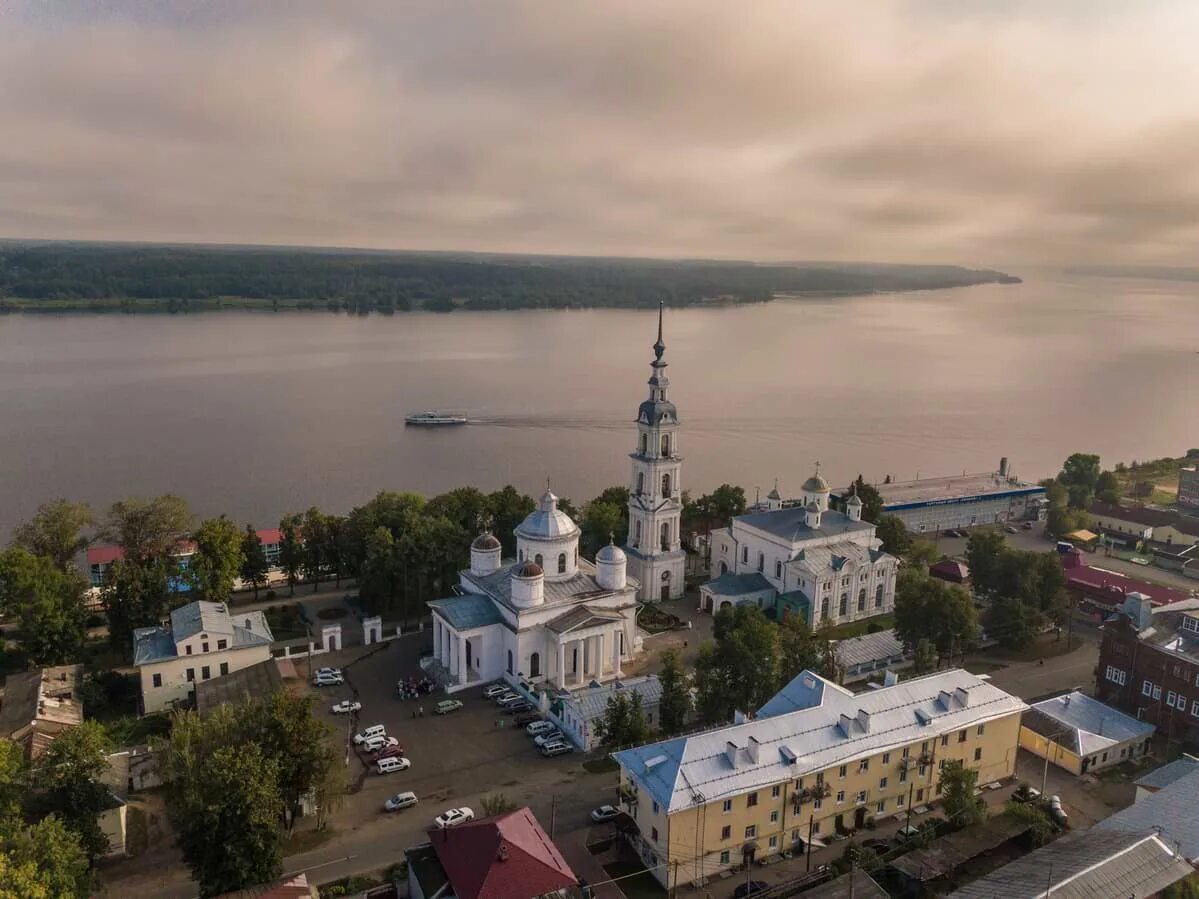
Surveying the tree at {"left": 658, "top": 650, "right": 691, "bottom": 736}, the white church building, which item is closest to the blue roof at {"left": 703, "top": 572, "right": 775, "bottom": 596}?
the white church building

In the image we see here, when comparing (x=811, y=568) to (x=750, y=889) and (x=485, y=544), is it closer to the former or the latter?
(x=485, y=544)

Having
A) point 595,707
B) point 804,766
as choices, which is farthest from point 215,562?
point 804,766

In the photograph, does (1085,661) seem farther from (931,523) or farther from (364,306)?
(364,306)

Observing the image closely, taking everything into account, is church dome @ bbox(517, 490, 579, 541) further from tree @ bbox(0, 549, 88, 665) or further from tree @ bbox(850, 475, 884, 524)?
tree @ bbox(850, 475, 884, 524)

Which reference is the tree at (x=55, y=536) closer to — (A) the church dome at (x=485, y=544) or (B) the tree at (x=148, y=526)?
(B) the tree at (x=148, y=526)

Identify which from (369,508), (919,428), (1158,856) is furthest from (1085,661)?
(919,428)

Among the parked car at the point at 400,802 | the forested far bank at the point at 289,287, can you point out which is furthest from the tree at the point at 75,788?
the forested far bank at the point at 289,287
